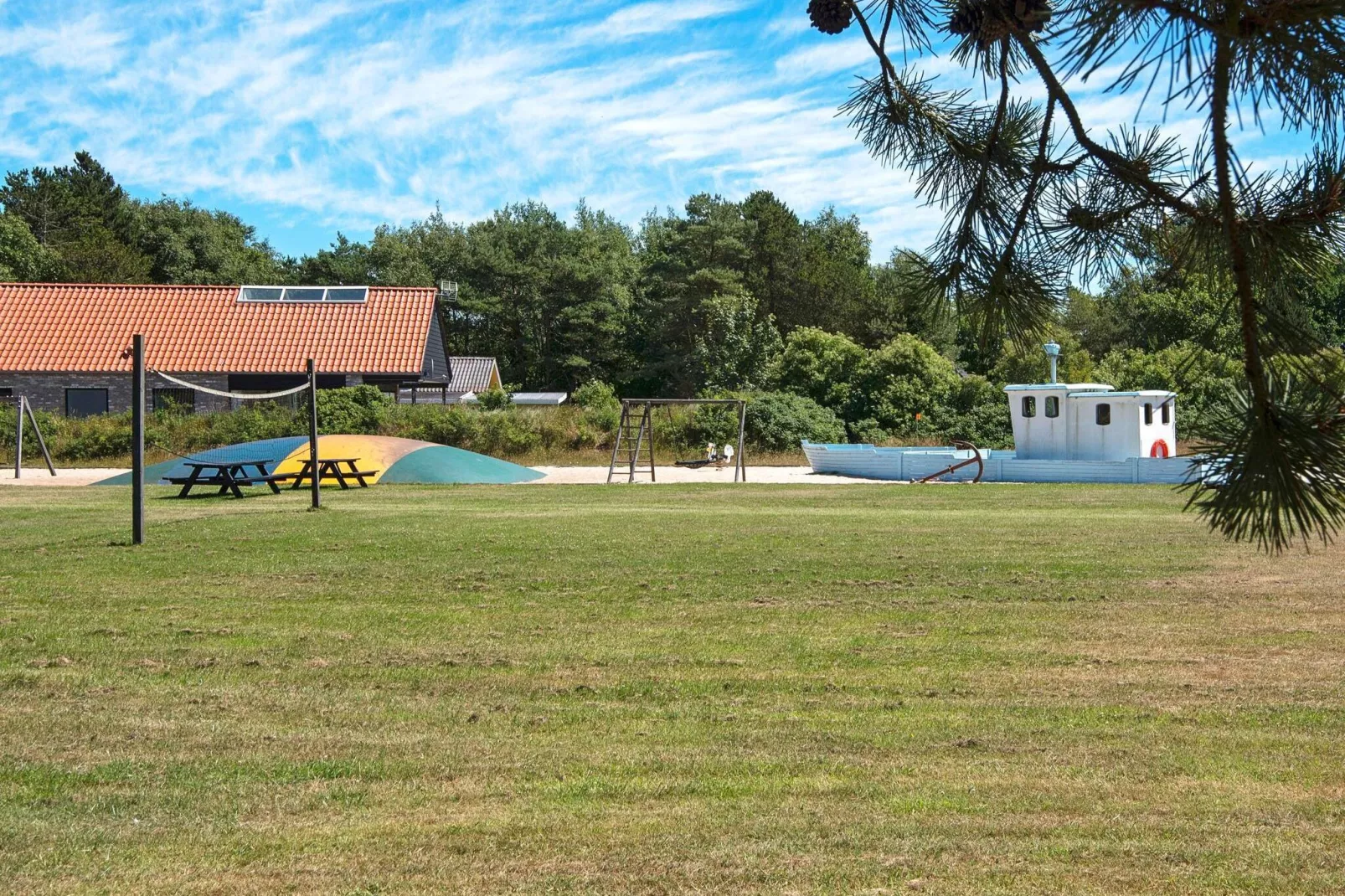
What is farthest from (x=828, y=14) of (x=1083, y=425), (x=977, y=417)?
(x=977, y=417)

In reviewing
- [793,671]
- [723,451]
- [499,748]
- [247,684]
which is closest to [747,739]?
[499,748]

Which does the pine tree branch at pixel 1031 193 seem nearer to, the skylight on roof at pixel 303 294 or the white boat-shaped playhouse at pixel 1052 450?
the white boat-shaped playhouse at pixel 1052 450

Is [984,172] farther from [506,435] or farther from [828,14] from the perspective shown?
[506,435]

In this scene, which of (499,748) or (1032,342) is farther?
(499,748)

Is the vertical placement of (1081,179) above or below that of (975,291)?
above

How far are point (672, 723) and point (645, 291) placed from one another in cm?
6119

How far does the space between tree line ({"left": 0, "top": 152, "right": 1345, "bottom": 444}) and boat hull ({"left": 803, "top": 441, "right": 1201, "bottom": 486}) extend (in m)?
6.62

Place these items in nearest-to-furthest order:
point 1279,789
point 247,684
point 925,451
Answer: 1. point 1279,789
2. point 247,684
3. point 925,451

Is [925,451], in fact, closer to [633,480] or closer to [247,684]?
[633,480]

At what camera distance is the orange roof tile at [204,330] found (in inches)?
1674

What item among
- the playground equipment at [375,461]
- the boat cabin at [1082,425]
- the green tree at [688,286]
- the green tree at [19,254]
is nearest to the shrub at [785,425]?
the boat cabin at [1082,425]

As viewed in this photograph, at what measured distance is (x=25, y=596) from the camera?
33.5ft

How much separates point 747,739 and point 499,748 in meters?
1.14

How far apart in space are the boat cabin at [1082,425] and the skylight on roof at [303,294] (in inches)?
986
